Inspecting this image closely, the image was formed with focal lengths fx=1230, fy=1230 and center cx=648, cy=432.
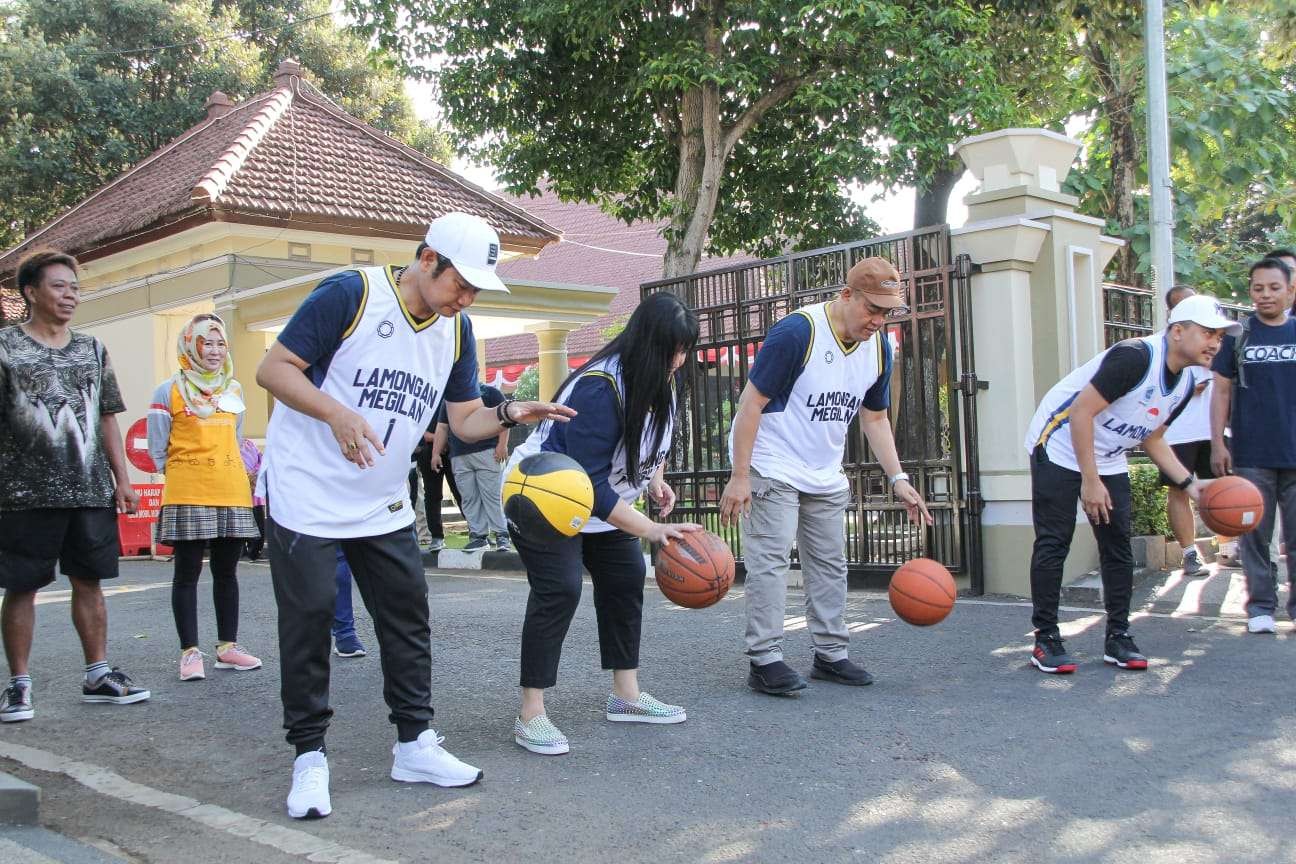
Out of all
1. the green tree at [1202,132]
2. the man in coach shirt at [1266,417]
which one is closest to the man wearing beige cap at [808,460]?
the man in coach shirt at [1266,417]

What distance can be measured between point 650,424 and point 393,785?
Answer: 1621mm

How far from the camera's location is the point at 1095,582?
8258 millimetres

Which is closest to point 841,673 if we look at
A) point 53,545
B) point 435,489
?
point 53,545

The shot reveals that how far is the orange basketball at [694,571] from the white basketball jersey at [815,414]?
2.95 feet

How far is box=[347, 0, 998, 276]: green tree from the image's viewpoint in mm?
13531

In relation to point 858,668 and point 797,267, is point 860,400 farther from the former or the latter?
point 797,267

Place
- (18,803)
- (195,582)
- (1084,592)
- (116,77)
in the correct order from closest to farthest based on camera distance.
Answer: (18,803) < (195,582) < (1084,592) < (116,77)

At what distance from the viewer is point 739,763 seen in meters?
4.43

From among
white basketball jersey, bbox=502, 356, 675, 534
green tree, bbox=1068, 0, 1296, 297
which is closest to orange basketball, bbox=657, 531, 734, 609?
white basketball jersey, bbox=502, 356, 675, 534

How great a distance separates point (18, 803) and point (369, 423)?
1.61 m

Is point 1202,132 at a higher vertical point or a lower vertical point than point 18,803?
higher

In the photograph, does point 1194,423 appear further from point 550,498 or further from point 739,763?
point 550,498

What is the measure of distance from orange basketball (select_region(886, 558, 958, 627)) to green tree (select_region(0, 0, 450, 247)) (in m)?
20.1

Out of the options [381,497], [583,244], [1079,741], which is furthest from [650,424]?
[583,244]
